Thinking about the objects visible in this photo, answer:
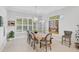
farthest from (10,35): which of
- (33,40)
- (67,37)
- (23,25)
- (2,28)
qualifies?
(67,37)

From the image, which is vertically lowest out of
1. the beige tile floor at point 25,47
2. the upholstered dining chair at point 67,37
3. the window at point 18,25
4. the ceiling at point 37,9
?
the beige tile floor at point 25,47

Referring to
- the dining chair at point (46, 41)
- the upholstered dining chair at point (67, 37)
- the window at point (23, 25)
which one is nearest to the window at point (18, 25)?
the window at point (23, 25)

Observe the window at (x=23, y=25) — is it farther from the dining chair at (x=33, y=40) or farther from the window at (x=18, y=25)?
the dining chair at (x=33, y=40)

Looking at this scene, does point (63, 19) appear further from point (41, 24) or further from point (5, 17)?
point (5, 17)

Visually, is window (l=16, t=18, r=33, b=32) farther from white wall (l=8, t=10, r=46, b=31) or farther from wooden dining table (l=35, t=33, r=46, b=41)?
wooden dining table (l=35, t=33, r=46, b=41)

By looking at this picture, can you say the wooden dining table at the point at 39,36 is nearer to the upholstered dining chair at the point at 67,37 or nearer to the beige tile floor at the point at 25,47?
the beige tile floor at the point at 25,47

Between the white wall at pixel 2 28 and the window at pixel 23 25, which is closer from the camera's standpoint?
the white wall at pixel 2 28

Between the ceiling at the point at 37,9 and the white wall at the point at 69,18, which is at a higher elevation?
the ceiling at the point at 37,9

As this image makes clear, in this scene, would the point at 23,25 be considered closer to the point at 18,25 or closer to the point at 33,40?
the point at 18,25

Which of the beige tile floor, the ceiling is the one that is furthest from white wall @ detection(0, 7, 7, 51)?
the ceiling

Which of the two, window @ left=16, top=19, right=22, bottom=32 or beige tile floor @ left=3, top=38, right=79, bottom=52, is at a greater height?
window @ left=16, top=19, right=22, bottom=32
